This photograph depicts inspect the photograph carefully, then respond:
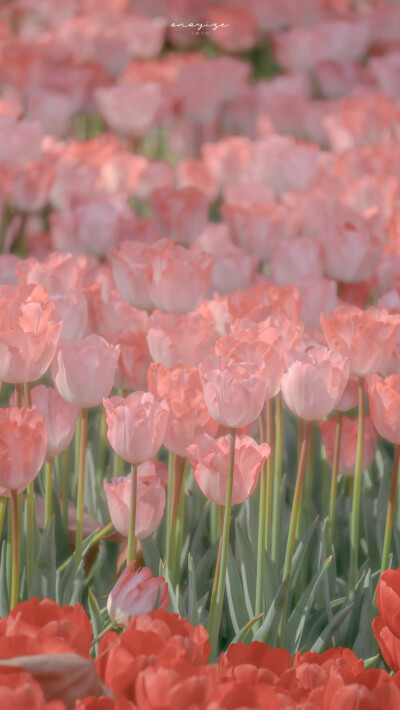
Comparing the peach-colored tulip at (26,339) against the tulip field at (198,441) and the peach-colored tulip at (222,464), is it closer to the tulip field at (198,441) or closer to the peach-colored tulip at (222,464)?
the tulip field at (198,441)

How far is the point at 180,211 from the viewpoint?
1.81 m

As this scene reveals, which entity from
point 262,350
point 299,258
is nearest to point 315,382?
point 262,350

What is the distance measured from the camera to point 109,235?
183 cm

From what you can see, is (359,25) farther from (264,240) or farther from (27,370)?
(27,370)

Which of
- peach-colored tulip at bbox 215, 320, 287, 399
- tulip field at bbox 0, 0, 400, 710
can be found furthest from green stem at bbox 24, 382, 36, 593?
peach-colored tulip at bbox 215, 320, 287, 399

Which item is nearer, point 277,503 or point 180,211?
point 277,503

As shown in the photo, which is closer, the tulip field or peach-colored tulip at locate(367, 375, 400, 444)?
the tulip field

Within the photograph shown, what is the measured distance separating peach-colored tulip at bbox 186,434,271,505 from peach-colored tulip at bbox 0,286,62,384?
0.18 metres

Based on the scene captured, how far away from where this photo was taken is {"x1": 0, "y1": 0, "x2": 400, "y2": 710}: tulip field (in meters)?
0.65

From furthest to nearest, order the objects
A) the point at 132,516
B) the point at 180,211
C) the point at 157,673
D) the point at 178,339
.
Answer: the point at 180,211 → the point at 178,339 → the point at 132,516 → the point at 157,673

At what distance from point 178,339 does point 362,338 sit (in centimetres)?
23

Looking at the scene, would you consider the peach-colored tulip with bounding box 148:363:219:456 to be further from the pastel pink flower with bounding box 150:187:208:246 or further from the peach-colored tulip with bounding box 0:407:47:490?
the pastel pink flower with bounding box 150:187:208:246

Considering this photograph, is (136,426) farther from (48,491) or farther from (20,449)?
(48,491)

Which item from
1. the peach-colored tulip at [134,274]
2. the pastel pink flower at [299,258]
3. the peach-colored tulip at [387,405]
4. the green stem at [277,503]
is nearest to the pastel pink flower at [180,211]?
the pastel pink flower at [299,258]
